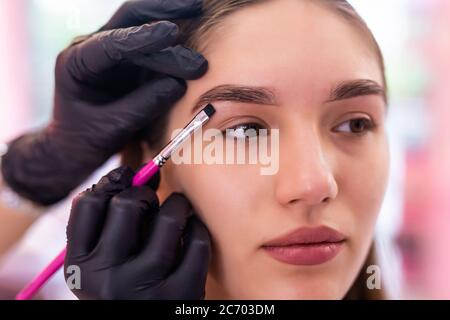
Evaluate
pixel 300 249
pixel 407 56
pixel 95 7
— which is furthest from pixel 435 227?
pixel 95 7

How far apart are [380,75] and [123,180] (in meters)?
0.43

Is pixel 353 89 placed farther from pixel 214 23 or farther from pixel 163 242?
pixel 163 242

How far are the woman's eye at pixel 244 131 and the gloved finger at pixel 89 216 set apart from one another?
0.17 metres

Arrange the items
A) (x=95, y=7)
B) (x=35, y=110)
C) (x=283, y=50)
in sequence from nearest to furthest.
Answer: (x=283, y=50), (x=95, y=7), (x=35, y=110)

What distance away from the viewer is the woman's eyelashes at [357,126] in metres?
0.77

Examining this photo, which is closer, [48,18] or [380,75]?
[380,75]

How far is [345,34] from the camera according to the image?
2.49 ft

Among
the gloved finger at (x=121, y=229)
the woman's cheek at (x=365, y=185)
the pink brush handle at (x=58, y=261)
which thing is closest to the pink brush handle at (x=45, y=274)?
the pink brush handle at (x=58, y=261)

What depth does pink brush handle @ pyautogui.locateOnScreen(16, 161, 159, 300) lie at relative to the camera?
0.76 meters

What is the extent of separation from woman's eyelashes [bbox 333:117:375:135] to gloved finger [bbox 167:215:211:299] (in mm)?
263

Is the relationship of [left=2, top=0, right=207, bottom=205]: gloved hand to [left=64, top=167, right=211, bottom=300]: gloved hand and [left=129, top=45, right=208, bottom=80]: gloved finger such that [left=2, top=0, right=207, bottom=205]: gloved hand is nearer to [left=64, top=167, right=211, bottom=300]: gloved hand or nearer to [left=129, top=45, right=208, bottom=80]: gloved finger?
[left=129, top=45, right=208, bottom=80]: gloved finger

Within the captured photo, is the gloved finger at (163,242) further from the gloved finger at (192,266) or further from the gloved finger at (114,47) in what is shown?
the gloved finger at (114,47)

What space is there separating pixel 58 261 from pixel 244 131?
14.0 inches
